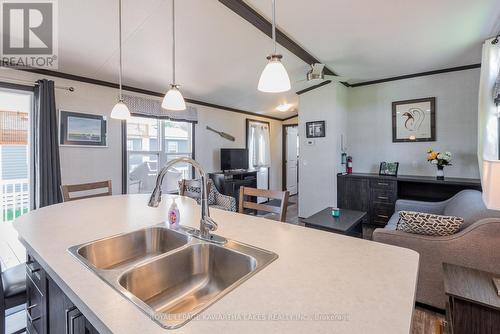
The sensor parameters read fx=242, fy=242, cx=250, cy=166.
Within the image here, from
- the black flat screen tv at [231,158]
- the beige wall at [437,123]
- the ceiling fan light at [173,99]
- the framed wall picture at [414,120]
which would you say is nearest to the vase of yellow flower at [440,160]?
the beige wall at [437,123]

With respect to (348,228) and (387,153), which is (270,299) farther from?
(387,153)

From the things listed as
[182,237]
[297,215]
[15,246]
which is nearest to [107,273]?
[182,237]

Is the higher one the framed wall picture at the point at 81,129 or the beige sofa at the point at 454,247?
the framed wall picture at the point at 81,129

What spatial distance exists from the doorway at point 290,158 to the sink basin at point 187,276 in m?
6.09

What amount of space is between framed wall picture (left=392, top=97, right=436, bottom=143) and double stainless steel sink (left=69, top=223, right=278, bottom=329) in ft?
14.2

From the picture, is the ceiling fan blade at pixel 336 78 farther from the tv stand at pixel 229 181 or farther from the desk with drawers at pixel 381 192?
the tv stand at pixel 229 181

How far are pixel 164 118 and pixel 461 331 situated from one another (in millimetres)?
4198

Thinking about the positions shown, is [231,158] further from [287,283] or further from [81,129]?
[287,283]

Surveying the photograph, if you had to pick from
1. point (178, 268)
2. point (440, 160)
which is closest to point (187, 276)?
point (178, 268)

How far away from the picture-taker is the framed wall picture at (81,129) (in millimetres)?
3000

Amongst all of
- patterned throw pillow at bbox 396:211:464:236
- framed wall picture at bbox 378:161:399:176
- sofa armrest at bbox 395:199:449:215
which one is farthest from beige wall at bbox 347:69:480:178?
patterned throw pillow at bbox 396:211:464:236

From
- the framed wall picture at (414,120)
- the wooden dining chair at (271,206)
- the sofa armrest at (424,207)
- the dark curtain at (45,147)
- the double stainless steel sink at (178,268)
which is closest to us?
the double stainless steel sink at (178,268)

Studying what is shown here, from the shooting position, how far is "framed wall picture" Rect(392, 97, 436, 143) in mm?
4062

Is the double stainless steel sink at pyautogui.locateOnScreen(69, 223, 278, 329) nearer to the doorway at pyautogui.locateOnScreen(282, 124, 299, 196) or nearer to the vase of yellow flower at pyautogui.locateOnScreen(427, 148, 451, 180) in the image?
the vase of yellow flower at pyautogui.locateOnScreen(427, 148, 451, 180)
